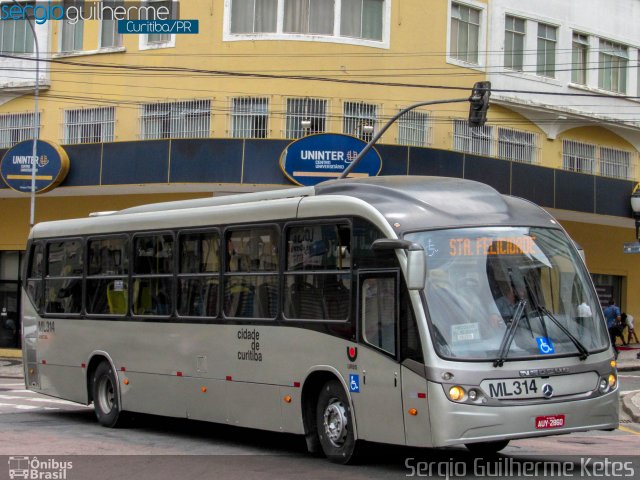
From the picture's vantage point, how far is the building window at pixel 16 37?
36.5m

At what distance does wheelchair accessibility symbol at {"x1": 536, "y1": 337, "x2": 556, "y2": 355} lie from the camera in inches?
443

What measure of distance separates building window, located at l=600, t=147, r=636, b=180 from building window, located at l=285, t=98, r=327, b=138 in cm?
1117

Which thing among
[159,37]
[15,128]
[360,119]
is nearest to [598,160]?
[360,119]

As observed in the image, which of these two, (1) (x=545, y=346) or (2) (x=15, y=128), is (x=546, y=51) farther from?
(1) (x=545, y=346)

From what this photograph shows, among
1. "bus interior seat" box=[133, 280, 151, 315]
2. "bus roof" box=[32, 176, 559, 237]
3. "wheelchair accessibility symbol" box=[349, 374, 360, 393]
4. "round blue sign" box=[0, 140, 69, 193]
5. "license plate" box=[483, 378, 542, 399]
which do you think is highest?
"round blue sign" box=[0, 140, 69, 193]

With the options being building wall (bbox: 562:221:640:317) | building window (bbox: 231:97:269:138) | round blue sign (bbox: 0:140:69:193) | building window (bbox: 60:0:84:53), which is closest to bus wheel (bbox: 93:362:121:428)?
building window (bbox: 231:97:269:138)

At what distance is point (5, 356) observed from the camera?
37375 mm

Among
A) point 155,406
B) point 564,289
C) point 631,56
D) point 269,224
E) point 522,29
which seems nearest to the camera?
point 564,289

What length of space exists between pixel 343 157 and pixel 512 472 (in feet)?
65.4

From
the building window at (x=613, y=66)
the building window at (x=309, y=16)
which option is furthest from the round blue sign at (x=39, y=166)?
the building window at (x=613, y=66)

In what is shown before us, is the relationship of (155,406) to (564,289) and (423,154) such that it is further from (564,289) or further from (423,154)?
(423,154)

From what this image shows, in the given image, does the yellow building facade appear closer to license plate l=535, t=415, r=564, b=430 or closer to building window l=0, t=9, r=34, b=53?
building window l=0, t=9, r=34, b=53

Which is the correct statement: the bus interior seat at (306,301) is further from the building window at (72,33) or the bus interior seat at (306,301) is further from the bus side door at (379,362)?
the building window at (72,33)

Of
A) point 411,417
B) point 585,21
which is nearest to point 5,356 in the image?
point 585,21
